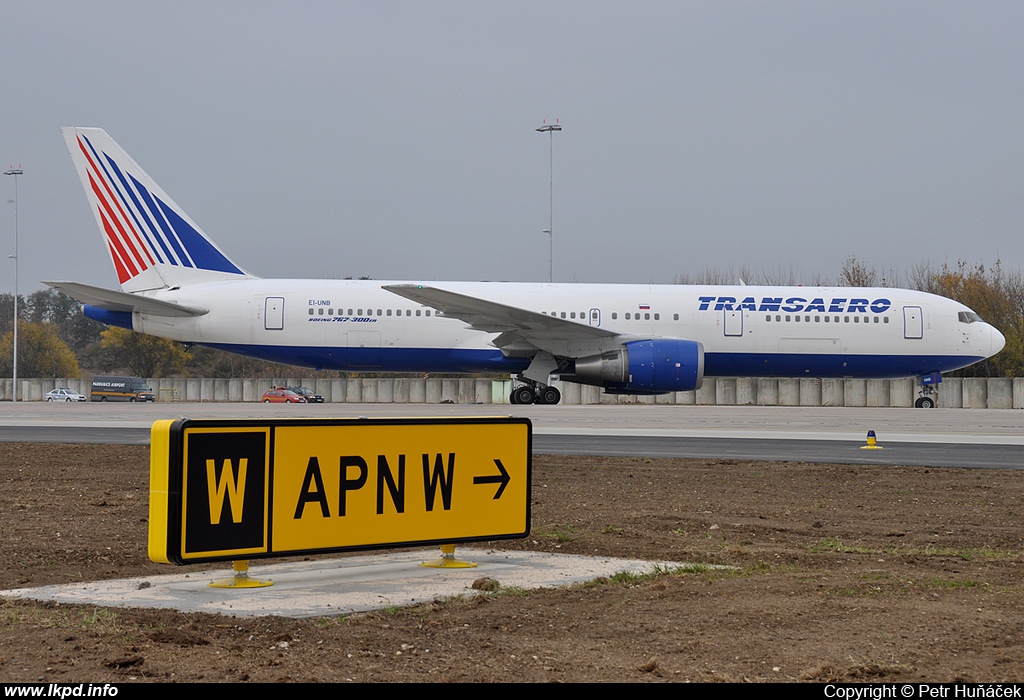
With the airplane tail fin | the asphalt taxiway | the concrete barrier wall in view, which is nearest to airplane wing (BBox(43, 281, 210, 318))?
the airplane tail fin

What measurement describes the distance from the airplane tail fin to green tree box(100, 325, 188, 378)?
4799 centimetres

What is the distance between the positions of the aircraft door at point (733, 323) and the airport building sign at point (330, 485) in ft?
67.0

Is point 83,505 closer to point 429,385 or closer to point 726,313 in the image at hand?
point 726,313

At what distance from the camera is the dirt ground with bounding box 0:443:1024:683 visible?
14.4 ft

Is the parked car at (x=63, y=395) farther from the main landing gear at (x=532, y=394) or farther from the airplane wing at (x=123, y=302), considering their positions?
the main landing gear at (x=532, y=394)

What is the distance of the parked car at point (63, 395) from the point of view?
54656mm

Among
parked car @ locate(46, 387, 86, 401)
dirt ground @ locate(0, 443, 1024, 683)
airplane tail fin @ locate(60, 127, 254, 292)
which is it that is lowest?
parked car @ locate(46, 387, 86, 401)

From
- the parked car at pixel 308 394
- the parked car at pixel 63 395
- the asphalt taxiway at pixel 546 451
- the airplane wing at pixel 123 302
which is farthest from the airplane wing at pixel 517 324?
the parked car at pixel 63 395

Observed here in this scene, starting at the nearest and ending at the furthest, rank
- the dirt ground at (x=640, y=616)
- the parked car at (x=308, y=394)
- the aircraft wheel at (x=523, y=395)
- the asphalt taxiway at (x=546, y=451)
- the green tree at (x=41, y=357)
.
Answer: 1. the dirt ground at (x=640, y=616)
2. the asphalt taxiway at (x=546, y=451)
3. the aircraft wheel at (x=523, y=395)
4. the parked car at (x=308, y=394)
5. the green tree at (x=41, y=357)

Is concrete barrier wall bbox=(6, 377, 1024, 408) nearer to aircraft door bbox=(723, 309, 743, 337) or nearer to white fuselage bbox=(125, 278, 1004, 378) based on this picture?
white fuselage bbox=(125, 278, 1004, 378)

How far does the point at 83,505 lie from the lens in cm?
988

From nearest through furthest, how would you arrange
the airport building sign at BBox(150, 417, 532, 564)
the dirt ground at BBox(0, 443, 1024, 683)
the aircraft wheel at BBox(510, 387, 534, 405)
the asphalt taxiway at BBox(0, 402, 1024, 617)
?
the dirt ground at BBox(0, 443, 1024, 683) < the airport building sign at BBox(150, 417, 532, 564) < the asphalt taxiway at BBox(0, 402, 1024, 617) < the aircraft wheel at BBox(510, 387, 534, 405)

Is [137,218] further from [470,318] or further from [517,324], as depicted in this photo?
[517,324]

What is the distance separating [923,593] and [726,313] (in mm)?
21532
